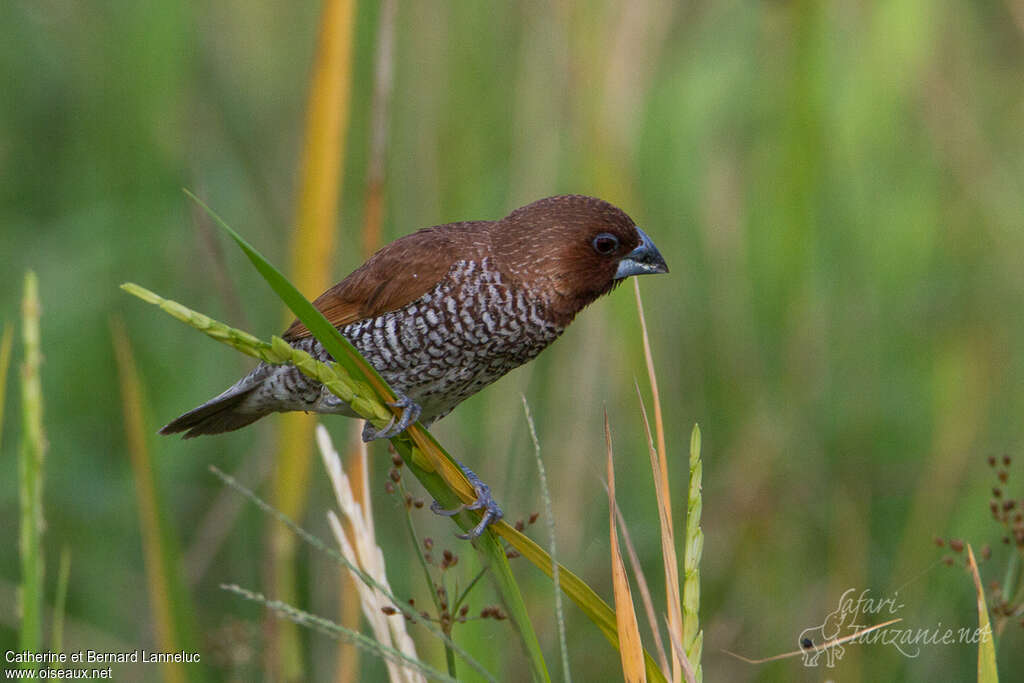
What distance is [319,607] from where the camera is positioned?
374 cm

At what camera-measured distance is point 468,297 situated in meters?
2.71

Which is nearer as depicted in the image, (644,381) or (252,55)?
(644,381)

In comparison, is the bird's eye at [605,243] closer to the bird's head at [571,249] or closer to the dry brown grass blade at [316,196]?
the bird's head at [571,249]

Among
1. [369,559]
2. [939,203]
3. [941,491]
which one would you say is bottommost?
[941,491]

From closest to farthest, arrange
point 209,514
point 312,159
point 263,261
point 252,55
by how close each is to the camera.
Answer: point 263,261
point 312,159
point 209,514
point 252,55

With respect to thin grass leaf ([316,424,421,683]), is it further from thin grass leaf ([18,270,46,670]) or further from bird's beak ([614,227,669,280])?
bird's beak ([614,227,669,280])

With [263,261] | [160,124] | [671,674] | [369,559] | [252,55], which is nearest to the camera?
[263,261]

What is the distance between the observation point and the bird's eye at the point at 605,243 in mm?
2783

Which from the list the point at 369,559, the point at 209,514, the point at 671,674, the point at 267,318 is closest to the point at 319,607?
the point at 209,514

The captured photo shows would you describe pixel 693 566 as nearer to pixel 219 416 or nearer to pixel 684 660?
pixel 684 660

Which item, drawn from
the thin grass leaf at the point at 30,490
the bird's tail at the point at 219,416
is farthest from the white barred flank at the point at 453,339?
the thin grass leaf at the point at 30,490

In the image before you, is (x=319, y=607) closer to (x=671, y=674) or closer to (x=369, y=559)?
(x=369, y=559)

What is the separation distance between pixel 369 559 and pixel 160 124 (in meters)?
2.60

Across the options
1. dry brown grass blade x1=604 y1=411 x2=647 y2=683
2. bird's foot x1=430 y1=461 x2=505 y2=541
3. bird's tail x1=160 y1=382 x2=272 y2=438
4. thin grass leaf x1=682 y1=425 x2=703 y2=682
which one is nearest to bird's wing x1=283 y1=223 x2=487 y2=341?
bird's tail x1=160 y1=382 x2=272 y2=438
